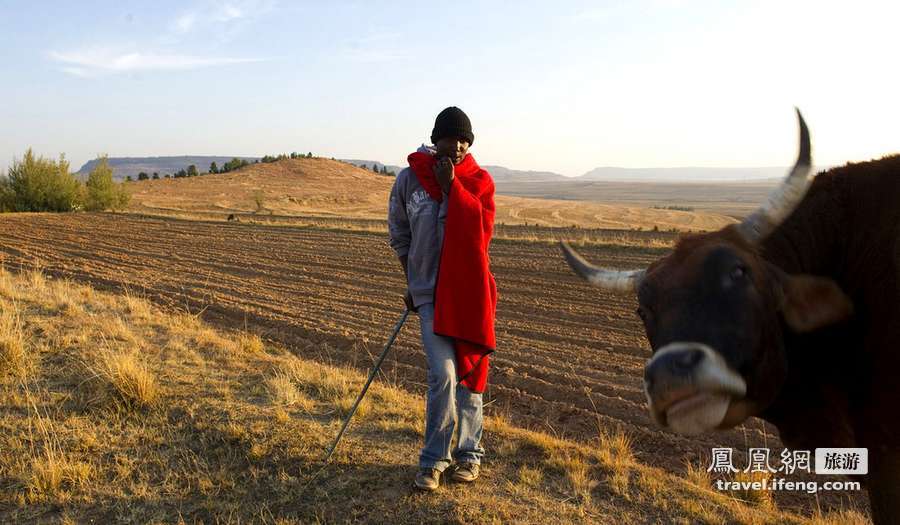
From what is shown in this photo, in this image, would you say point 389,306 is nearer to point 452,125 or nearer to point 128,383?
point 128,383

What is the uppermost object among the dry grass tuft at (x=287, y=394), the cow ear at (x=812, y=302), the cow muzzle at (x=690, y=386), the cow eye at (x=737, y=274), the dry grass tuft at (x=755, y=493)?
the cow eye at (x=737, y=274)

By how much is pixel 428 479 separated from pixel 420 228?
5.35 ft

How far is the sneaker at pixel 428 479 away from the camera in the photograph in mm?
3910

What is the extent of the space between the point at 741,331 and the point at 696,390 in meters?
0.37

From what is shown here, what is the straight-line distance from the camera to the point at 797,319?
2713 millimetres

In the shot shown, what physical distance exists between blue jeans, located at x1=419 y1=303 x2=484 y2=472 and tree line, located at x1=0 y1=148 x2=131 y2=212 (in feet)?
132

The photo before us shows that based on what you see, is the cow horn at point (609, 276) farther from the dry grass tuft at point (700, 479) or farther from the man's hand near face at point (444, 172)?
the dry grass tuft at point (700, 479)

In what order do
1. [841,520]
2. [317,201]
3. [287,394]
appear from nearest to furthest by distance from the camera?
[841,520], [287,394], [317,201]

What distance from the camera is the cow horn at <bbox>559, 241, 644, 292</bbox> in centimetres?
312

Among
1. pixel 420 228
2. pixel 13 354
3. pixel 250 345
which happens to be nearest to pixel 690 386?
pixel 420 228

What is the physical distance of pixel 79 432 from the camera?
4695mm

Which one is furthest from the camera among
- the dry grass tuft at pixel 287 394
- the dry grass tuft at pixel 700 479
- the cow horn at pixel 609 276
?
the dry grass tuft at pixel 287 394

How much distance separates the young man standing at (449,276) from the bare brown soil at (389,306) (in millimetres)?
1675

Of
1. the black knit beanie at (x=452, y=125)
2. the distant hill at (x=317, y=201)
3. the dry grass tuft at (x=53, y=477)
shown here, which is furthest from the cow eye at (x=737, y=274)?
the distant hill at (x=317, y=201)
